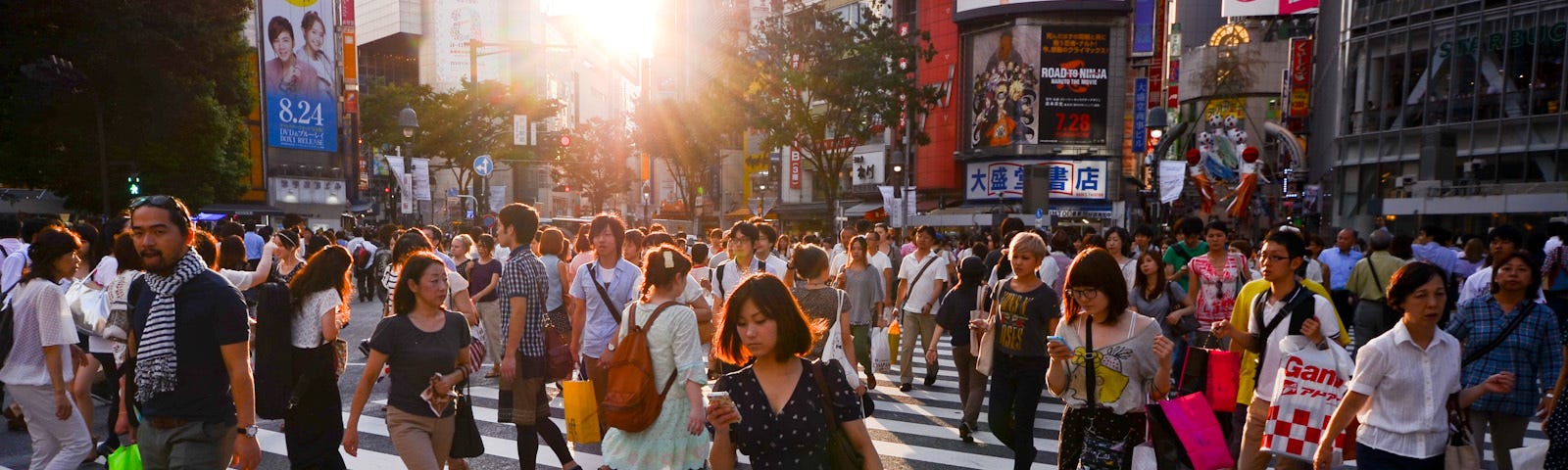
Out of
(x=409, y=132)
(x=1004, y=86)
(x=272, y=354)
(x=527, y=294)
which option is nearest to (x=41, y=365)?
(x=272, y=354)

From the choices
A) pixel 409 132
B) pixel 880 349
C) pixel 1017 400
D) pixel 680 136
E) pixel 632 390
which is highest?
pixel 680 136

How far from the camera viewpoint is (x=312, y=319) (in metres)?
4.91

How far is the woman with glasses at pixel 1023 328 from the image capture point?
567 cm

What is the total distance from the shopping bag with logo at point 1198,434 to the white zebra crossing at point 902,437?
2337mm

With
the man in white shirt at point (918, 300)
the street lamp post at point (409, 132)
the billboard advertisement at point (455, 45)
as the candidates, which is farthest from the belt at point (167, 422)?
the billboard advertisement at point (455, 45)

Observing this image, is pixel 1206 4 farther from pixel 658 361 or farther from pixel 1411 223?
pixel 658 361

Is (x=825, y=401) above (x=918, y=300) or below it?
above

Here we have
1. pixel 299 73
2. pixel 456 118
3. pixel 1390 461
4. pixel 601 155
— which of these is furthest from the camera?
pixel 601 155

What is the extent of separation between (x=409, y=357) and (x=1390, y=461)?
13.5 ft

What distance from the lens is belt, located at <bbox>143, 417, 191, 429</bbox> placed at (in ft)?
11.6

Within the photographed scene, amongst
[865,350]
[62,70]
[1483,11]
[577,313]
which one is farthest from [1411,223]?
[62,70]

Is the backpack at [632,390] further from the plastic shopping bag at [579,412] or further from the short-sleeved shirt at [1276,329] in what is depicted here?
the short-sleeved shirt at [1276,329]

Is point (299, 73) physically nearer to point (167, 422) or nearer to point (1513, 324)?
point (167, 422)

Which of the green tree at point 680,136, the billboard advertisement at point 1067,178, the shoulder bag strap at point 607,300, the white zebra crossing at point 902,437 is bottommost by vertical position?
the white zebra crossing at point 902,437
